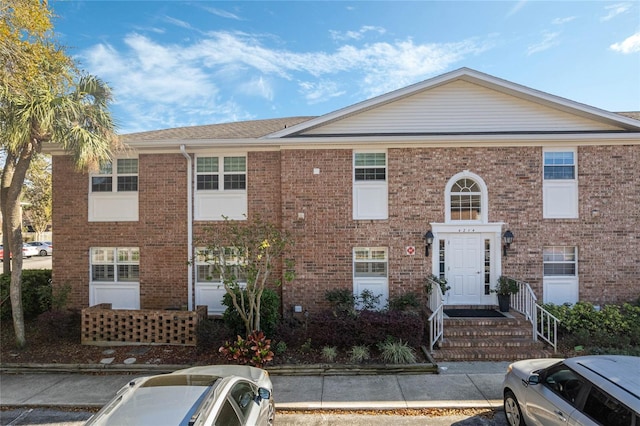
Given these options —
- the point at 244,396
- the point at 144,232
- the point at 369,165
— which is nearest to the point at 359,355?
the point at 244,396

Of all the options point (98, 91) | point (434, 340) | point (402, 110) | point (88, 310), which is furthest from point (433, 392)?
point (98, 91)

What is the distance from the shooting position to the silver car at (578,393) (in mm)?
3520

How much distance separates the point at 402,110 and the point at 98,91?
8.32 m

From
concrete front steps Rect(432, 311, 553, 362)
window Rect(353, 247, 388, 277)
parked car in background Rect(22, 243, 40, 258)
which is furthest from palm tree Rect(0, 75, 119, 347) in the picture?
parked car in background Rect(22, 243, 40, 258)

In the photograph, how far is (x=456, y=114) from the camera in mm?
9883

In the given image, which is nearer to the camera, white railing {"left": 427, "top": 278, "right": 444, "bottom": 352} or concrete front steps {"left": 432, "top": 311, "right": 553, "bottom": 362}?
concrete front steps {"left": 432, "top": 311, "right": 553, "bottom": 362}

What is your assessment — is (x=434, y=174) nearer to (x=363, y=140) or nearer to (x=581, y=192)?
(x=363, y=140)

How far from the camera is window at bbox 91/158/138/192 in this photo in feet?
33.5

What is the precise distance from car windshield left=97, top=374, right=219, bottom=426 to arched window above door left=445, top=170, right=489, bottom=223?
307 inches

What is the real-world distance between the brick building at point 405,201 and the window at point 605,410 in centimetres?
576

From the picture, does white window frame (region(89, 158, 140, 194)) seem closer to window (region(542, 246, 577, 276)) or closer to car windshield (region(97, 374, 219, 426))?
car windshield (region(97, 374, 219, 426))

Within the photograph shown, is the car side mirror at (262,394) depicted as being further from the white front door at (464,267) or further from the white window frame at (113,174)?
the white window frame at (113,174)

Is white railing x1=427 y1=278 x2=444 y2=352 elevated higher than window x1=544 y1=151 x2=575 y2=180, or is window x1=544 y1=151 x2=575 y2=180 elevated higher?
window x1=544 y1=151 x2=575 y2=180

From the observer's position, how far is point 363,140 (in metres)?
9.51
